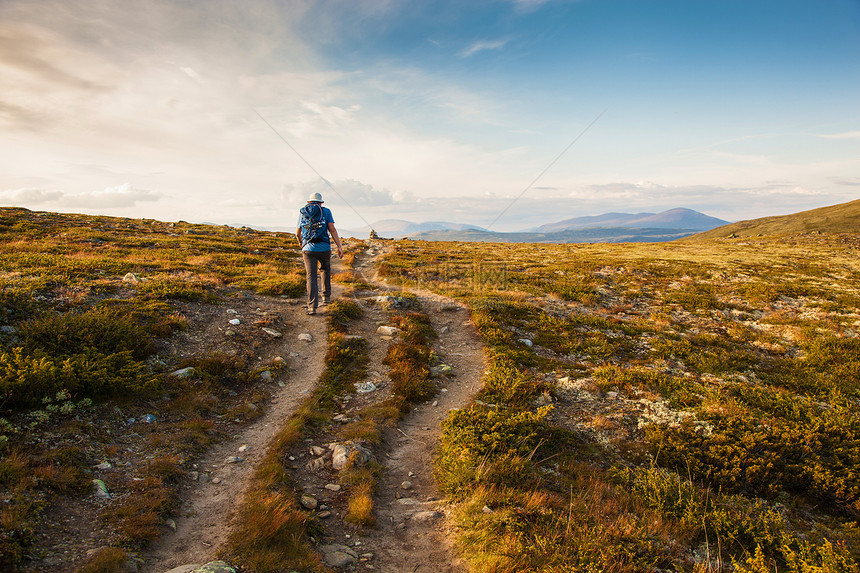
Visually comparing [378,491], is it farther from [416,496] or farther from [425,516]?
[425,516]

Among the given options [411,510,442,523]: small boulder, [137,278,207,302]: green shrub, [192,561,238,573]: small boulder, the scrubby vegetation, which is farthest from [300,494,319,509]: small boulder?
[137,278,207,302]: green shrub

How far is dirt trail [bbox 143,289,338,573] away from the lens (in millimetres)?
5145

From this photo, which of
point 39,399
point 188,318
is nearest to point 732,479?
point 39,399

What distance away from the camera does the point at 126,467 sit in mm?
6516

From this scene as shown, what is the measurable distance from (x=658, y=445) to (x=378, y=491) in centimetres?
680

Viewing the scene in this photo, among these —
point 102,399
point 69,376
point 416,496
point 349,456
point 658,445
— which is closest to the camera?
point 416,496

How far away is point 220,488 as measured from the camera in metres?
6.62

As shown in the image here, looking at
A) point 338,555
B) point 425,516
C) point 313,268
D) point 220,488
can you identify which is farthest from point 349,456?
point 313,268

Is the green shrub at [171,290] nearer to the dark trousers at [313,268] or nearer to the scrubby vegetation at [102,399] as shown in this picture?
the scrubby vegetation at [102,399]

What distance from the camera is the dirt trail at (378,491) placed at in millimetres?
5457

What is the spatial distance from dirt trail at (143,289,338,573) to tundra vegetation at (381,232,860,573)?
3.87 meters

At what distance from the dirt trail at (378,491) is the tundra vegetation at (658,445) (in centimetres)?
55

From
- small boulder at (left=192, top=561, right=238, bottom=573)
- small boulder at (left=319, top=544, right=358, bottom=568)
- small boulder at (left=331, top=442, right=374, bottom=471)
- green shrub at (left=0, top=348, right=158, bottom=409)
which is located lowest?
small boulder at (left=319, top=544, right=358, bottom=568)

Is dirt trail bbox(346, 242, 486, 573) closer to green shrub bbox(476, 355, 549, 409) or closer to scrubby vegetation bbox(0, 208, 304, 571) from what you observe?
green shrub bbox(476, 355, 549, 409)
